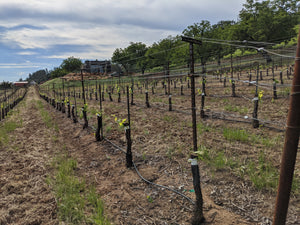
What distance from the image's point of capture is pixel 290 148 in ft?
6.23

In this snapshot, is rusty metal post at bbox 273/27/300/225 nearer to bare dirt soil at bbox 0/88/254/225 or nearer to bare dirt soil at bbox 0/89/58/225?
bare dirt soil at bbox 0/88/254/225

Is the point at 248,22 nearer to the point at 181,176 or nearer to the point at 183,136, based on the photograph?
the point at 183,136

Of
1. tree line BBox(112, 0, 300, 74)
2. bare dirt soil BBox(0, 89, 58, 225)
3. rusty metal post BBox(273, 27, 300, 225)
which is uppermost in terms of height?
tree line BBox(112, 0, 300, 74)

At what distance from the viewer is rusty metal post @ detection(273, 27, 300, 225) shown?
1.81 m

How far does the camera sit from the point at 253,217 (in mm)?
2939

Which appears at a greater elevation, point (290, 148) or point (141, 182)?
point (290, 148)

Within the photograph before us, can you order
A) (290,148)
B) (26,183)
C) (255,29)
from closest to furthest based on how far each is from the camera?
(290,148), (26,183), (255,29)

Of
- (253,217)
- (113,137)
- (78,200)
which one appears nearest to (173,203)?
(253,217)

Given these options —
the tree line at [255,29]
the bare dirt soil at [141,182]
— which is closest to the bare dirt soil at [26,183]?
the bare dirt soil at [141,182]

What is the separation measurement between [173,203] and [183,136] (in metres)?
3.11

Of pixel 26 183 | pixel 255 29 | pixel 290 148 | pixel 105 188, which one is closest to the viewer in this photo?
pixel 290 148

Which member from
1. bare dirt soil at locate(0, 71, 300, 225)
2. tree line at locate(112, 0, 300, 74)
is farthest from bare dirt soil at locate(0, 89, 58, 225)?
tree line at locate(112, 0, 300, 74)

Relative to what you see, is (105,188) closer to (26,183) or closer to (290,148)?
(26,183)

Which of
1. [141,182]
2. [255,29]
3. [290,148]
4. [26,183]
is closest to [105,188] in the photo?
[141,182]
